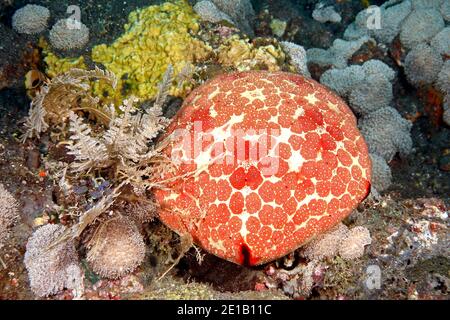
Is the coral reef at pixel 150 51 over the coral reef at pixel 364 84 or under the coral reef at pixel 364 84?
over

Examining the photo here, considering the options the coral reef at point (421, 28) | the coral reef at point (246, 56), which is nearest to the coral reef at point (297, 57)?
the coral reef at point (246, 56)

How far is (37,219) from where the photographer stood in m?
3.80

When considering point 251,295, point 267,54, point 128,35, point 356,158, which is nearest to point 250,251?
point 251,295

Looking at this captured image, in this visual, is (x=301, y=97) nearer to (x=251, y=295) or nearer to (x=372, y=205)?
(x=372, y=205)

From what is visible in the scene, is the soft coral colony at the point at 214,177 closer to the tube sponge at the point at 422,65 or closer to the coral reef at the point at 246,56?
the coral reef at the point at 246,56

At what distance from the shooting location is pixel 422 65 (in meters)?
6.72

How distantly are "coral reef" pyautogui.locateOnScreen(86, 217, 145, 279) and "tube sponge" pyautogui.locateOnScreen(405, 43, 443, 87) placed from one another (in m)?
5.79

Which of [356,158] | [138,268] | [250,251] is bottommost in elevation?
[138,268]

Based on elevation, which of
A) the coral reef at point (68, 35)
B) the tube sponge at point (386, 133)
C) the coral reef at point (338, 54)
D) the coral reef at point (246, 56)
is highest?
the coral reef at point (68, 35)

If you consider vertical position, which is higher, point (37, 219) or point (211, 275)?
point (37, 219)

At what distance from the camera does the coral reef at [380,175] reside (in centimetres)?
584

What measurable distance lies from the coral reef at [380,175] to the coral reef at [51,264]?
441 centimetres

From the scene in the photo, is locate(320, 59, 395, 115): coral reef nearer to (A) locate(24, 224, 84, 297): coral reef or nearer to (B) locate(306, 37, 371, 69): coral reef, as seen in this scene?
(B) locate(306, 37, 371, 69): coral reef

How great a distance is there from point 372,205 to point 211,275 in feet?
6.75
